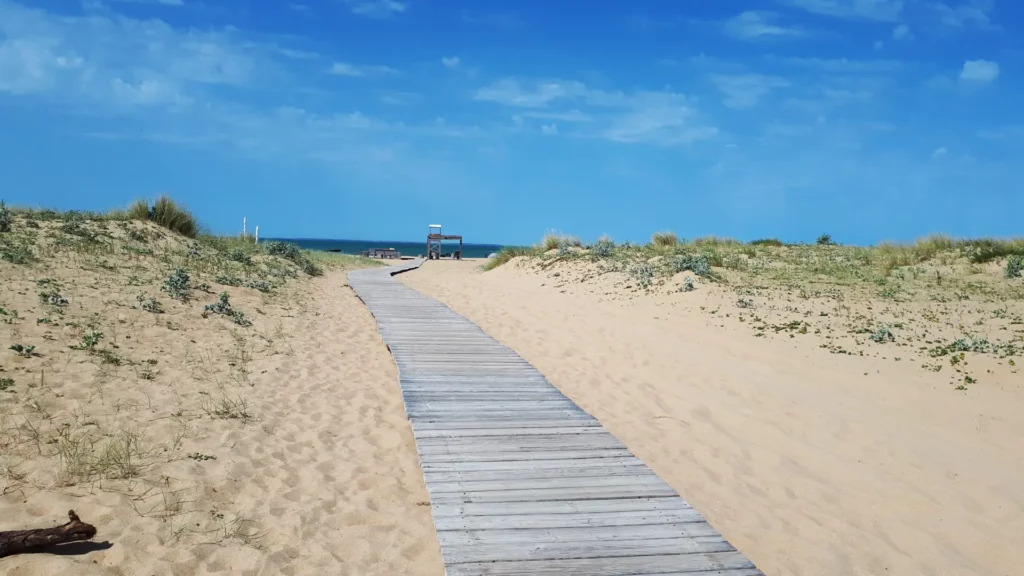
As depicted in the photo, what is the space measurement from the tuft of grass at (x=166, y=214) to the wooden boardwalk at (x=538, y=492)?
1260 centimetres

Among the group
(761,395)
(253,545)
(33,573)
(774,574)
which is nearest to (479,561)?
(253,545)

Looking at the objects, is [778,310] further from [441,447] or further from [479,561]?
[479,561]

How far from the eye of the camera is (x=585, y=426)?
5.72 meters

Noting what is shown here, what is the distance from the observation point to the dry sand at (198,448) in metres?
3.77

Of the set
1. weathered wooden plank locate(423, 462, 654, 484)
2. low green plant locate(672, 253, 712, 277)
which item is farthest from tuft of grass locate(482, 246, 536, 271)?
weathered wooden plank locate(423, 462, 654, 484)

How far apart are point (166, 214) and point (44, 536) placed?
599 inches

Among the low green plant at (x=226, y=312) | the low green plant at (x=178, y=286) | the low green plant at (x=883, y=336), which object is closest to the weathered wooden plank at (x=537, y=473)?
the low green plant at (x=883, y=336)

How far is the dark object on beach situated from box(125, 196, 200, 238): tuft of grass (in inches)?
578

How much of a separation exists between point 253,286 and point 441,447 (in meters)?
9.22

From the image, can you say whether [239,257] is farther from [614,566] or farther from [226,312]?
[614,566]

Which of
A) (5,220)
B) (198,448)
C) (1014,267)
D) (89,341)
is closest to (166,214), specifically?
(5,220)

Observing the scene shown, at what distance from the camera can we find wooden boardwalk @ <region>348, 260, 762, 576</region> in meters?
3.51

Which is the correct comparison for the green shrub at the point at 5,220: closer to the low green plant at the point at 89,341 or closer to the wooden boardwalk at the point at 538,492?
the low green plant at the point at 89,341

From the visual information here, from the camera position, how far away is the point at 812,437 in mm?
6258
